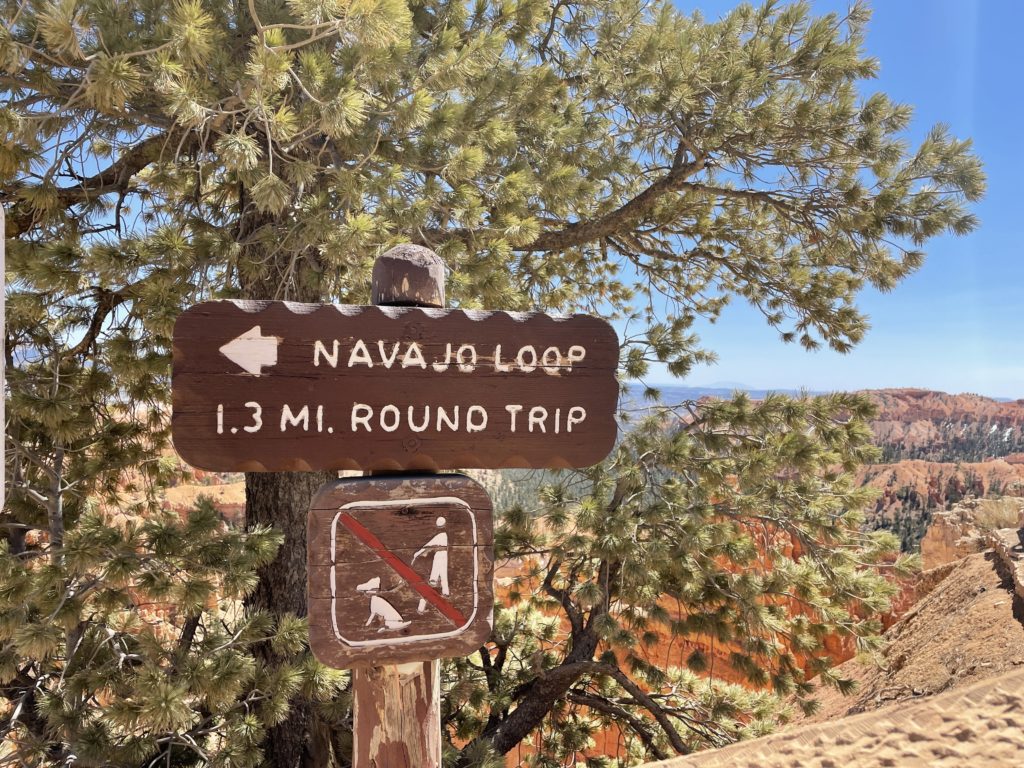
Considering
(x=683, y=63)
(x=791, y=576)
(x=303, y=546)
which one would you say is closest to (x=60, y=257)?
(x=303, y=546)

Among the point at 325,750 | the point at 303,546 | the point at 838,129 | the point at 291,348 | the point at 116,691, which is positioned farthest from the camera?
the point at 838,129

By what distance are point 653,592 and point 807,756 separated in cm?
288

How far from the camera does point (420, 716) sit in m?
1.39

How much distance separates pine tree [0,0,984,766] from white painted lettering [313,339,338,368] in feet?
4.13

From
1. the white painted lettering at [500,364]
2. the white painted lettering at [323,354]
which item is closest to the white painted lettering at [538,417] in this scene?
the white painted lettering at [500,364]

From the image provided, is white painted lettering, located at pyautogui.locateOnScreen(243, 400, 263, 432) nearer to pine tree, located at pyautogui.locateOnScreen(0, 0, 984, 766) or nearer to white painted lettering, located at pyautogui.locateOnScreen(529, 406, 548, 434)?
white painted lettering, located at pyautogui.locateOnScreen(529, 406, 548, 434)

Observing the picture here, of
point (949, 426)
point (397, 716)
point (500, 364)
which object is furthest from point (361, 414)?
point (949, 426)

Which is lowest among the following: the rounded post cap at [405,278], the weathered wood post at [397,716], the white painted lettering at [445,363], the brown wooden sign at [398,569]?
the weathered wood post at [397,716]

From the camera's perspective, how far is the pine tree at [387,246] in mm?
2350

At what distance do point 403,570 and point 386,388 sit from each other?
0.38 metres

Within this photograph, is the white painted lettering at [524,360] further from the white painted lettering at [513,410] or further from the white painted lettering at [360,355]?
the white painted lettering at [360,355]

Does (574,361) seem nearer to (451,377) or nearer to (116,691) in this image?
(451,377)

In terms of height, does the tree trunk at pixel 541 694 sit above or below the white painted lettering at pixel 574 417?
below

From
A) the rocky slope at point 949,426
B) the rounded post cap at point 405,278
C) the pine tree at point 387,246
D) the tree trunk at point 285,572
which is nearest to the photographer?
the rounded post cap at point 405,278
